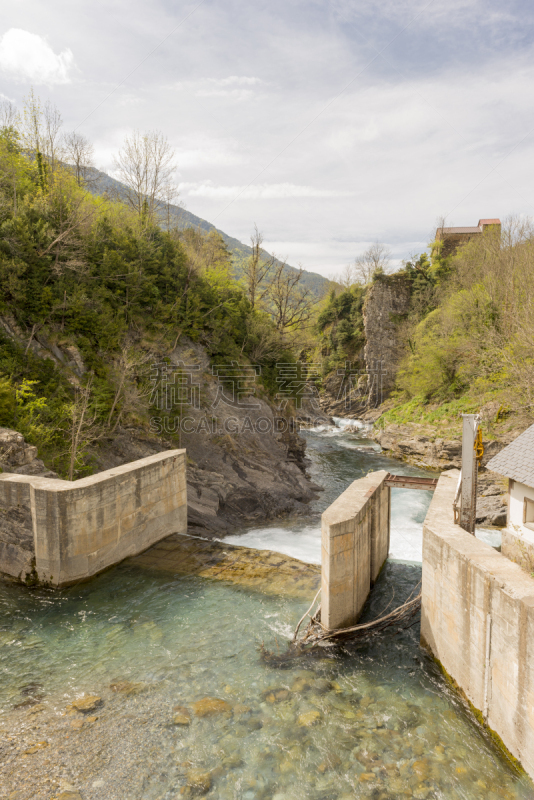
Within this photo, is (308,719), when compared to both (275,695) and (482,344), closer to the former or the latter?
(275,695)

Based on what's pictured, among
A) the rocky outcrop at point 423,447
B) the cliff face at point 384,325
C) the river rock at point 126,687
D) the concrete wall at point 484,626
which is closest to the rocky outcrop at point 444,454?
the rocky outcrop at point 423,447

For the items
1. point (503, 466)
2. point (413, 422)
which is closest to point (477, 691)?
point (503, 466)

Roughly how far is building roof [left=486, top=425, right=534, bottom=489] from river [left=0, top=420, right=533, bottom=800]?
4.47 m

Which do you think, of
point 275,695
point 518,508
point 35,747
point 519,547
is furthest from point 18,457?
point 518,508

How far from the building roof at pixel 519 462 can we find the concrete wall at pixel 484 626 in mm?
2010

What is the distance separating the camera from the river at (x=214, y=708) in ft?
21.2

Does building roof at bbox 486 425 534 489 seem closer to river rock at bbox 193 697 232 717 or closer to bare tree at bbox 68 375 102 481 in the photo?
river rock at bbox 193 697 232 717

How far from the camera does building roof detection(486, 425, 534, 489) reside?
1004 cm

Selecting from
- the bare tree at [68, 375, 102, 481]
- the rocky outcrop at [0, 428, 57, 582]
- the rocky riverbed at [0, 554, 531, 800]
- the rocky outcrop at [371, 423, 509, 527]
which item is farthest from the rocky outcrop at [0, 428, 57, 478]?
the rocky outcrop at [371, 423, 509, 527]

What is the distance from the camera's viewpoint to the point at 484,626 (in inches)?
292

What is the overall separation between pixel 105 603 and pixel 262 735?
557cm

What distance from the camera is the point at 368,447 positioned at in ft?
116

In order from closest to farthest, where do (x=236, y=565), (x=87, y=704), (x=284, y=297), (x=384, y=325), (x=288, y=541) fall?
(x=87, y=704) < (x=236, y=565) < (x=288, y=541) < (x=284, y=297) < (x=384, y=325)

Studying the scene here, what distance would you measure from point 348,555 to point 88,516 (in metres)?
6.93
